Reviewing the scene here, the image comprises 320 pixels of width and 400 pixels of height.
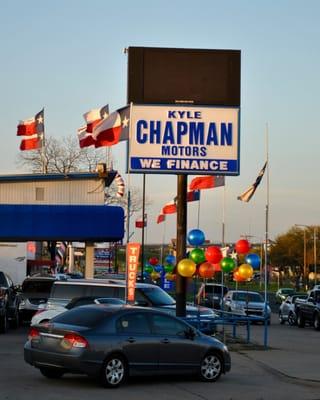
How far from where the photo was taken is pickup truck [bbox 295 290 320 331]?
36.2 metres

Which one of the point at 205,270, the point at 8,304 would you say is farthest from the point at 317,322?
the point at 8,304

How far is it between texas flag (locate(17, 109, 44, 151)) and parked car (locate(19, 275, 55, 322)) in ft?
40.8

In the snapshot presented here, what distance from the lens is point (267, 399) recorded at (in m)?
13.6

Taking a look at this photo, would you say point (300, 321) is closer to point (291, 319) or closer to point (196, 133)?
point (291, 319)

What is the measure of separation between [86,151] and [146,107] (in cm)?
4888

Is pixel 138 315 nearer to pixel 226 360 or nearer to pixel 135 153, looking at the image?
pixel 226 360

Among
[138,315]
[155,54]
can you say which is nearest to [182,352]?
[138,315]

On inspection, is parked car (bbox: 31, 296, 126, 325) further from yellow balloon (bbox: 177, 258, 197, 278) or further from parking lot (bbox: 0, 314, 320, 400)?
yellow balloon (bbox: 177, 258, 197, 278)

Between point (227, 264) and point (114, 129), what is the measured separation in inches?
221

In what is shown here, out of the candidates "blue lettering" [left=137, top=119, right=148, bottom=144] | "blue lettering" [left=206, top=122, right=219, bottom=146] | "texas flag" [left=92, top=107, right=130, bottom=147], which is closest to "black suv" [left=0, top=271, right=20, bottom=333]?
"texas flag" [left=92, top=107, right=130, bottom=147]

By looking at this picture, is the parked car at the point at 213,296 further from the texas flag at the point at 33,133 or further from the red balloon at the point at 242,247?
the red balloon at the point at 242,247

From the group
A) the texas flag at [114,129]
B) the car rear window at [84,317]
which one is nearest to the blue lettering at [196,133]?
the texas flag at [114,129]

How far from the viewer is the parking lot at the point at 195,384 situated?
43.6 feet

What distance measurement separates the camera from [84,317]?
1431cm
